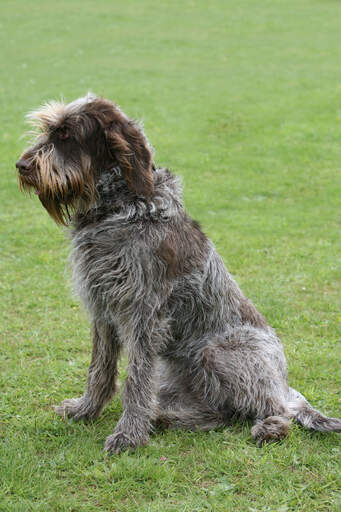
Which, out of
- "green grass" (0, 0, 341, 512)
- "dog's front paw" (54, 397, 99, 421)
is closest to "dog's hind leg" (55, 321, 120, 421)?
"dog's front paw" (54, 397, 99, 421)

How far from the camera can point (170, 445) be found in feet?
14.5

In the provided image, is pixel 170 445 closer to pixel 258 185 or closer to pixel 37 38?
pixel 258 185

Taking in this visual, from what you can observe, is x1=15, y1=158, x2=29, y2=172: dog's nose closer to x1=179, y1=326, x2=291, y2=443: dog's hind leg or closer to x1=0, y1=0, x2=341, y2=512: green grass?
x1=179, y1=326, x2=291, y2=443: dog's hind leg

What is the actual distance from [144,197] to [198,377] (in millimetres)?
1365

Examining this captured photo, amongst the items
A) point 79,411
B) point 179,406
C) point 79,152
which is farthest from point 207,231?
point 79,152

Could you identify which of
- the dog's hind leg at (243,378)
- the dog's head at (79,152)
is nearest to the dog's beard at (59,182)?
the dog's head at (79,152)

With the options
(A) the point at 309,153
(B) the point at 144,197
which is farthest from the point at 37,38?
(B) the point at 144,197

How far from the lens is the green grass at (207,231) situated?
13.2 feet

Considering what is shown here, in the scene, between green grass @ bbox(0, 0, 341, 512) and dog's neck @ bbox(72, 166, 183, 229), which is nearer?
green grass @ bbox(0, 0, 341, 512)

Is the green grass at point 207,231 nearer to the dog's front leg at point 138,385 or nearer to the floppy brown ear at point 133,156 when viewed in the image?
the dog's front leg at point 138,385

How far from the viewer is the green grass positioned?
159 inches

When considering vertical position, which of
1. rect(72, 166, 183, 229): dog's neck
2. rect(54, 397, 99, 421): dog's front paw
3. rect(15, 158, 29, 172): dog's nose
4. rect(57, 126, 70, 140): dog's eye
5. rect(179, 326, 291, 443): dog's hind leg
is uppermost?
rect(57, 126, 70, 140): dog's eye

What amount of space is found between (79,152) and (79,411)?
6.33 feet

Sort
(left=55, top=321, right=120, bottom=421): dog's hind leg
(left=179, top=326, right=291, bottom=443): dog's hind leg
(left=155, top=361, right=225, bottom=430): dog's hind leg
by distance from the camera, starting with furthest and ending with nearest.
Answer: (left=55, top=321, right=120, bottom=421): dog's hind leg
(left=155, top=361, right=225, bottom=430): dog's hind leg
(left=179, top=326, right=291, bottom=443): dog's hind leg
